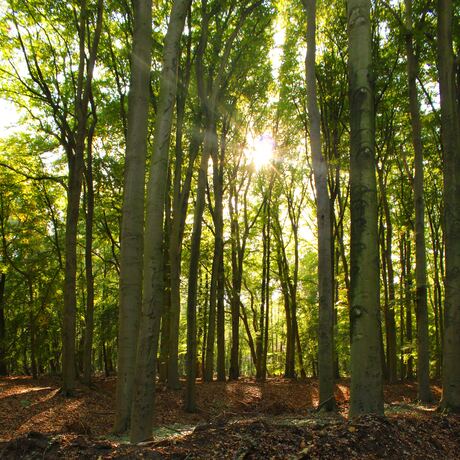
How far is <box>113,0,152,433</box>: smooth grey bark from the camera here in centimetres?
630

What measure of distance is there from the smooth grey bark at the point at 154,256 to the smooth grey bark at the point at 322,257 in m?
4.38

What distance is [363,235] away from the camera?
4.71 m

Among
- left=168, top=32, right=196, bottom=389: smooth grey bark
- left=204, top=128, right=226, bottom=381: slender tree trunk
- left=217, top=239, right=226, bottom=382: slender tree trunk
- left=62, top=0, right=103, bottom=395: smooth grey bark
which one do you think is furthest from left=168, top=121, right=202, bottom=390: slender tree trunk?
left=217, top=239, right=226, bottom=382: slender tree trunk

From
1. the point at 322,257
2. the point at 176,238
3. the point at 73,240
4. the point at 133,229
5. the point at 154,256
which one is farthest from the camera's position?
the point at 176,238

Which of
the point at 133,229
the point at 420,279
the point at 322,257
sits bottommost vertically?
the point at 420,279

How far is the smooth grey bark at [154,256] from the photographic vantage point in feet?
15.9

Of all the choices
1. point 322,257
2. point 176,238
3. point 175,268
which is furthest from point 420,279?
point 175,268

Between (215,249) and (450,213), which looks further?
(215,249)

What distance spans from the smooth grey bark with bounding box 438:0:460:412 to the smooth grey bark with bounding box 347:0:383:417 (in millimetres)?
3598

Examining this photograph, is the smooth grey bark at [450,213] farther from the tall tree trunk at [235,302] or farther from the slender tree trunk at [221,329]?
the tall tree trunk at [235,302]

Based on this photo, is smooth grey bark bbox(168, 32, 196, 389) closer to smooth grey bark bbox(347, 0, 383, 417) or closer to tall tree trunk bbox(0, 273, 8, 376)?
smooth grey bark bbox(347, 0, 383, 417)

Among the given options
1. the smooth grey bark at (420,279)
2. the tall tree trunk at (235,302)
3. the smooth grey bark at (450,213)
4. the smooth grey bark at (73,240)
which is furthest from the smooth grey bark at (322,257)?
the tall tree trunk at (235,302)

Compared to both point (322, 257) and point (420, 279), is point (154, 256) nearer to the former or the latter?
point (322, 257)

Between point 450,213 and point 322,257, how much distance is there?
2.68m
